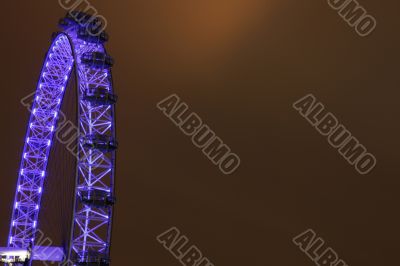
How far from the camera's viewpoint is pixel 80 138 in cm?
2269

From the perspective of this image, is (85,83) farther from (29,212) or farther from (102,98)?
(29,212)

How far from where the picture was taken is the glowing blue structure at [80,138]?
2277cm

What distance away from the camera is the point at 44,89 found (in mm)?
29969

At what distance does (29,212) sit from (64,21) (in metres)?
8.18

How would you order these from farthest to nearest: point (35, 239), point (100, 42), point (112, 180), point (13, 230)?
point (13, 230) < point (35, 239) < point (100, 42) < point (112, 180)

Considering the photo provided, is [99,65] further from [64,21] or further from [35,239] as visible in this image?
[35,239]

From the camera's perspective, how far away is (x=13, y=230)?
A: 2961 cm

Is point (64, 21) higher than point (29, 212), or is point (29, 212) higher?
point (64, 21)

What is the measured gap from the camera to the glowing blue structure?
2277cm

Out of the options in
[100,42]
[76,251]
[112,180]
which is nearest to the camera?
[76,251]

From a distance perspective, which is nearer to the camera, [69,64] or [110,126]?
[110,126]

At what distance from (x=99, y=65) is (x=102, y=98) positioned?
1.31m

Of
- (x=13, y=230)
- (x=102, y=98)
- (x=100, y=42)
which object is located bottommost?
(x=13, y=230)

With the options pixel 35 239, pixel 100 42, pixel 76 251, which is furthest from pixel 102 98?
pixel 35 239
